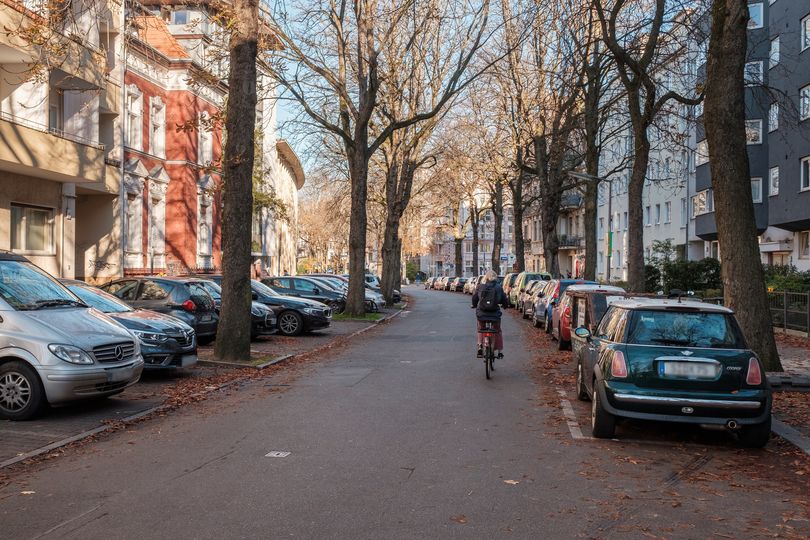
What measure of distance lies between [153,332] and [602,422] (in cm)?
728

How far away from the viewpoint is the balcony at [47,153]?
1928 centimetres

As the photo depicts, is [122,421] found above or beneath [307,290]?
beneath

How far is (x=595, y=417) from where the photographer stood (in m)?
8.59

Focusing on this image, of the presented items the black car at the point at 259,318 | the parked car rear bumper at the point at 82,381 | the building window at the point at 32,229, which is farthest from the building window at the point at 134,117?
the parked car rear bumper at the point at 82,381

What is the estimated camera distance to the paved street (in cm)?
548

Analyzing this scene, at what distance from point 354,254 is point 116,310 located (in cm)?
1663

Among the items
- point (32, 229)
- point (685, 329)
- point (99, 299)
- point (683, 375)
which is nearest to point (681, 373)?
point (683, 375)

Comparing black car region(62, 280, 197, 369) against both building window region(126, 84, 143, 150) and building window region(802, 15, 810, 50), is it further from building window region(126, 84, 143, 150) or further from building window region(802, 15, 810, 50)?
building window region(802, 15, 810, 50)

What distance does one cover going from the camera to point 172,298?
16.4 metres

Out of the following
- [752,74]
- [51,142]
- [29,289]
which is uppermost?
[752,74]

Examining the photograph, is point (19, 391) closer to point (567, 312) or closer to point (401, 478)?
point (401, 478)

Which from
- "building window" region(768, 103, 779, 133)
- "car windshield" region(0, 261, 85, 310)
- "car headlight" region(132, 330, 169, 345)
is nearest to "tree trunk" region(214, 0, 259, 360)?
"car headlight" region(132, 330, 169, 345)

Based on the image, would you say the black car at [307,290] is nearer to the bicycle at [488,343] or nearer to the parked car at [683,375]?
the bicycle at [488,343]

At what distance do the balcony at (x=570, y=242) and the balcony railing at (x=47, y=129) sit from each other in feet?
186
